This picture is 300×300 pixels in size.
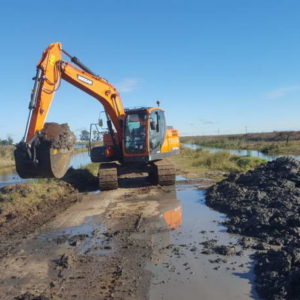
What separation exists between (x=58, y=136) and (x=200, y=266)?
4.67m

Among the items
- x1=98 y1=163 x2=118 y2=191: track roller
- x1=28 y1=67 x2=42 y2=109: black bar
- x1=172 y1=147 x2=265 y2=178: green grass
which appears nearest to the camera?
x1=28 y1=67 x2=42 y2=109: black bar

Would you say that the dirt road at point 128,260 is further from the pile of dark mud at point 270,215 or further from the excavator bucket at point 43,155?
the excavator bucket at point 43,155

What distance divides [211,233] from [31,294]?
13.2 ft

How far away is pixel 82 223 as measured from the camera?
30.9 feet

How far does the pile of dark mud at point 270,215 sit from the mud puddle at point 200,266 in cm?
28

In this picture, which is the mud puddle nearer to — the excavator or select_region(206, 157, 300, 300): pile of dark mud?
select_region(206, 157, 300, 300): pile of dark mud

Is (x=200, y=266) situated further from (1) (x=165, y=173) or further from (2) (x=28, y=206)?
(1) (x=165, y=173)

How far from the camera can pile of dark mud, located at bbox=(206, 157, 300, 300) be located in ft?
16.9

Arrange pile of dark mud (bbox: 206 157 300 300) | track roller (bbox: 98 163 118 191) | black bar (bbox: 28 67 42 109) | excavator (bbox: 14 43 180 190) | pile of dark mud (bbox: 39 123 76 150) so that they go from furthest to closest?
track roller (bbox: 98 163 118 191) → excavator (bbox: 14 43 180 190) → black bar (bbox: 28 67 42 109) → pile of dark mud (bbox: 39 123 76 150) → pile of dark mud (bbox: 206 157 300 300)

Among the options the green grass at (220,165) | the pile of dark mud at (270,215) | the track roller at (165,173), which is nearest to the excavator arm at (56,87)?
the track roller at (165,173)

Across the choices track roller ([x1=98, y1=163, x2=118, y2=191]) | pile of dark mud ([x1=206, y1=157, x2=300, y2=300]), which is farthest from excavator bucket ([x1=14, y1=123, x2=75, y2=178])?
track roller ([x1=98, y1=163, x2=118, y2=191])

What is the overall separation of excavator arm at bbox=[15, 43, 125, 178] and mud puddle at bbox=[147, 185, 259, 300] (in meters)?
3.03

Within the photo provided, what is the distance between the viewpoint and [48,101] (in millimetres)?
10422

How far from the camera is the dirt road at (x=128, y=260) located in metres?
5.26
